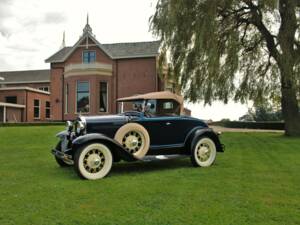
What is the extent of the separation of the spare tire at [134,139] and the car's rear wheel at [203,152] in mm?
1155

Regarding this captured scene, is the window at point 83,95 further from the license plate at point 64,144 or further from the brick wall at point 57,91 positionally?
the license plate at point 64,144

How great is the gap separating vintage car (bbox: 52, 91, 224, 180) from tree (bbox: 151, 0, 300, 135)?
23.8 ft

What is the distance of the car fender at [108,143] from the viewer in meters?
6.43

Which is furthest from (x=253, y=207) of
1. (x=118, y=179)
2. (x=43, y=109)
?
(x=43, y=109)

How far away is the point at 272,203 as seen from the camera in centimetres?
468

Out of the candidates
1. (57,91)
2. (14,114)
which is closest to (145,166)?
(57,91)

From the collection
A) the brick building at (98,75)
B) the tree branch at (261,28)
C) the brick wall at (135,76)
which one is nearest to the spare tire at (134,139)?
the tree branch at (261,28)

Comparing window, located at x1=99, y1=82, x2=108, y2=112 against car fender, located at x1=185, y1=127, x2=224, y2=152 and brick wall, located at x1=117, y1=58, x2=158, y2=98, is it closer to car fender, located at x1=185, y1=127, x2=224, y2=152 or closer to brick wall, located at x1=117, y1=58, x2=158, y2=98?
brick wall, located at x1=117, y1=58, x2=158, y2=98

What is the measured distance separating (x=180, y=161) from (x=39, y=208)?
15.6 feet

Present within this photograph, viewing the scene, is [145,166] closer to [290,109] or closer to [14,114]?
[290,109]

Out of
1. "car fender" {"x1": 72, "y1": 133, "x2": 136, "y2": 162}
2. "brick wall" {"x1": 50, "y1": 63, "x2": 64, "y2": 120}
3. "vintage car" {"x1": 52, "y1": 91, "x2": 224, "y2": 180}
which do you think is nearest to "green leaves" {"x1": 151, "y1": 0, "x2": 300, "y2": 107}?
"vintage car" {"x1": 52, "y1": 91, "x2": 224, "y2": 180}

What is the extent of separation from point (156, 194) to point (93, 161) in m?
1.75

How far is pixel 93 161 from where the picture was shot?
6.50 metres

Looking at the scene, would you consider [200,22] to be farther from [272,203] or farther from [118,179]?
[272,203]
